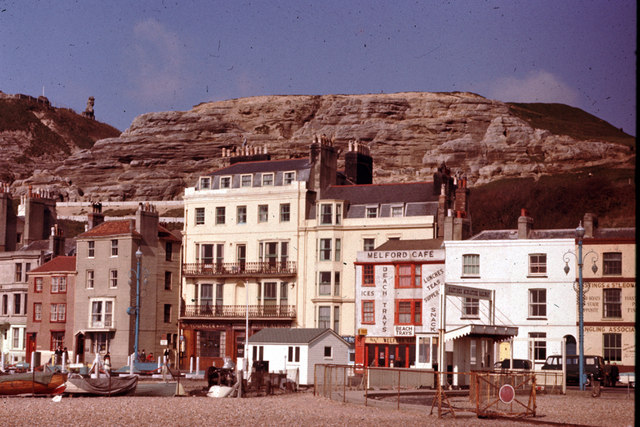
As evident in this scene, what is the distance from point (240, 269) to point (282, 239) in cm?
381

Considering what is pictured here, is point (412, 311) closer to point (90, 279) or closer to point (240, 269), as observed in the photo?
point (240, 269)

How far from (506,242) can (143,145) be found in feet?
404

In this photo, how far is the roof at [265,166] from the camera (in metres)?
72.3

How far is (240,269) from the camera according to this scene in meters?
70.9

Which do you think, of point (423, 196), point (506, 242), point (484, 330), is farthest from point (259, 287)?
point (484, 330)

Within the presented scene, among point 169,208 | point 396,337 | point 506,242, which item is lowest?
point 396,337

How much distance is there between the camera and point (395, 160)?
163 metres

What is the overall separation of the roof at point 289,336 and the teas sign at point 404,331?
445 inches

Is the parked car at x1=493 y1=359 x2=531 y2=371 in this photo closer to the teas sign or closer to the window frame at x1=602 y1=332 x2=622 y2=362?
the window frame at x1=602 y1=332 x2=622 y2=362

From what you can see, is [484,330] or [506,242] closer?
[484,330]

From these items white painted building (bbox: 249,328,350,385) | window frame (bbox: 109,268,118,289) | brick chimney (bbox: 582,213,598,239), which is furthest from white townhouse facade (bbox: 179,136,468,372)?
white painted building (bbox: 249,328,350,385)

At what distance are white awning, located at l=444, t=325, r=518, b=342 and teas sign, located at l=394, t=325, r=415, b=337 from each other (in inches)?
652

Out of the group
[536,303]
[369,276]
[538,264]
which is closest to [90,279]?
[369,276]

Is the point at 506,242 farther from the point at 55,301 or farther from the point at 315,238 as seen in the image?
the point at 55,301
